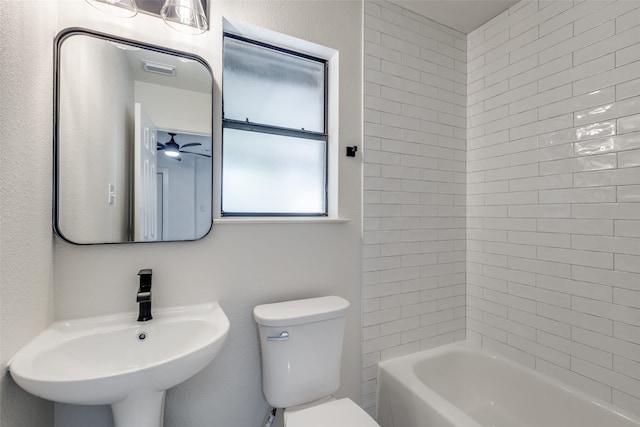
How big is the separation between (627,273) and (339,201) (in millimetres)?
1363

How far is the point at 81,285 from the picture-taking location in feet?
3.80

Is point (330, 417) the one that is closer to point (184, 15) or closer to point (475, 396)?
point (475, 396)

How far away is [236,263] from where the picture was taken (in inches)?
56.0

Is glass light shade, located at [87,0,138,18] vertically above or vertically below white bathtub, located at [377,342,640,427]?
above

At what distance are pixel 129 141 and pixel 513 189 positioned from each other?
205cm

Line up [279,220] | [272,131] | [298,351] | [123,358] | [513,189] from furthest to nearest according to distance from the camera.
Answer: [513,189] → [272,131] → [279,220] → [298,351] → [123,358]

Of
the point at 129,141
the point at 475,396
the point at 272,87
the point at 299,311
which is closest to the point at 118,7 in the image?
the point at 129,141

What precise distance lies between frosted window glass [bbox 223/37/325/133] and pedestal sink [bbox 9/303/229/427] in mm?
1022

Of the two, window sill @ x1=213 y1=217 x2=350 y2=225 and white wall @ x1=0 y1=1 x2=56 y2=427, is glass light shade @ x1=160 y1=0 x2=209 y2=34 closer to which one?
white wall @ x1=0 y1=1 x2=56 y2=427

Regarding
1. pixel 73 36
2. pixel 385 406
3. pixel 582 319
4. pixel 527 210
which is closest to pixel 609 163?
pixel 527 210

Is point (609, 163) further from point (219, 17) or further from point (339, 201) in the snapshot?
point (219, 17)

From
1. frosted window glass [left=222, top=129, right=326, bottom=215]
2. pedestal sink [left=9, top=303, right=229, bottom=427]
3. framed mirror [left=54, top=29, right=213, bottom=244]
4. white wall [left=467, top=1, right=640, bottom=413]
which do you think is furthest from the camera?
frosted window glass [left=222, top=129, right=326, bottom=215]

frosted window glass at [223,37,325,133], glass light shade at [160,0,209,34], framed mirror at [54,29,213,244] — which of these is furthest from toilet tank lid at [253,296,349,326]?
glass light shade at [160,0,209,34]

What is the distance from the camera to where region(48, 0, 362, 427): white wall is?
46.1 inches
